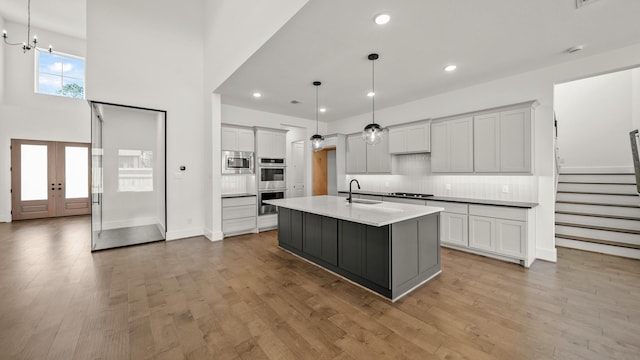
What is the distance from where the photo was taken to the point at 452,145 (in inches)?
175

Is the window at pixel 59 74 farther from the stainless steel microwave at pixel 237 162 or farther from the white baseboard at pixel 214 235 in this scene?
the white baseboard at pixel 214 235

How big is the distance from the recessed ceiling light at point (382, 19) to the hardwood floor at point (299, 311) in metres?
2.87

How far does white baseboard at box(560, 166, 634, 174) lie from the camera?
207 inches

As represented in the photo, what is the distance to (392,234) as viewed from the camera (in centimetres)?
254

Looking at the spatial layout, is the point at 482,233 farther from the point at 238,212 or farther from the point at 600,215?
the point at 238,212

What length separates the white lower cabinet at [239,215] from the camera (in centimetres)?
509


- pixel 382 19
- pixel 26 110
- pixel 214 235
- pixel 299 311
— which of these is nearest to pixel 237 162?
pixel 214 235

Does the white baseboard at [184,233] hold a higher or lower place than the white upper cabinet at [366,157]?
lower

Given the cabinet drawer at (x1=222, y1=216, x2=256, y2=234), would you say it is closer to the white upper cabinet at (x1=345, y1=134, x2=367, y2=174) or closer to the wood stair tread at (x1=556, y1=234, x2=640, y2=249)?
the white upper cabinet at (x1=345, y1=134, x2=367, y2=174)

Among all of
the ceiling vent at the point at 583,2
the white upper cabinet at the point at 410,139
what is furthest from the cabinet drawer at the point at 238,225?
the ceiling vent at the point at 583,2

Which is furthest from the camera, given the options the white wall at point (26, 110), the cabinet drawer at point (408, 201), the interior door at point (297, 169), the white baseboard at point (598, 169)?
the interior door at point (297, 169)

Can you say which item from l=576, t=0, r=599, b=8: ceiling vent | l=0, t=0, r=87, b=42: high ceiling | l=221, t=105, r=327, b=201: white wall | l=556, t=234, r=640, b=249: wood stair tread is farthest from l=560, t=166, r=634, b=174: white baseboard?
l=0, t=0, r=87, b=42: high ceiling

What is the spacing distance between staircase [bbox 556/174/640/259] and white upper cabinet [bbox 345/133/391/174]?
10.7 ft

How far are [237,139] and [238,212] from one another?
1.62 m
